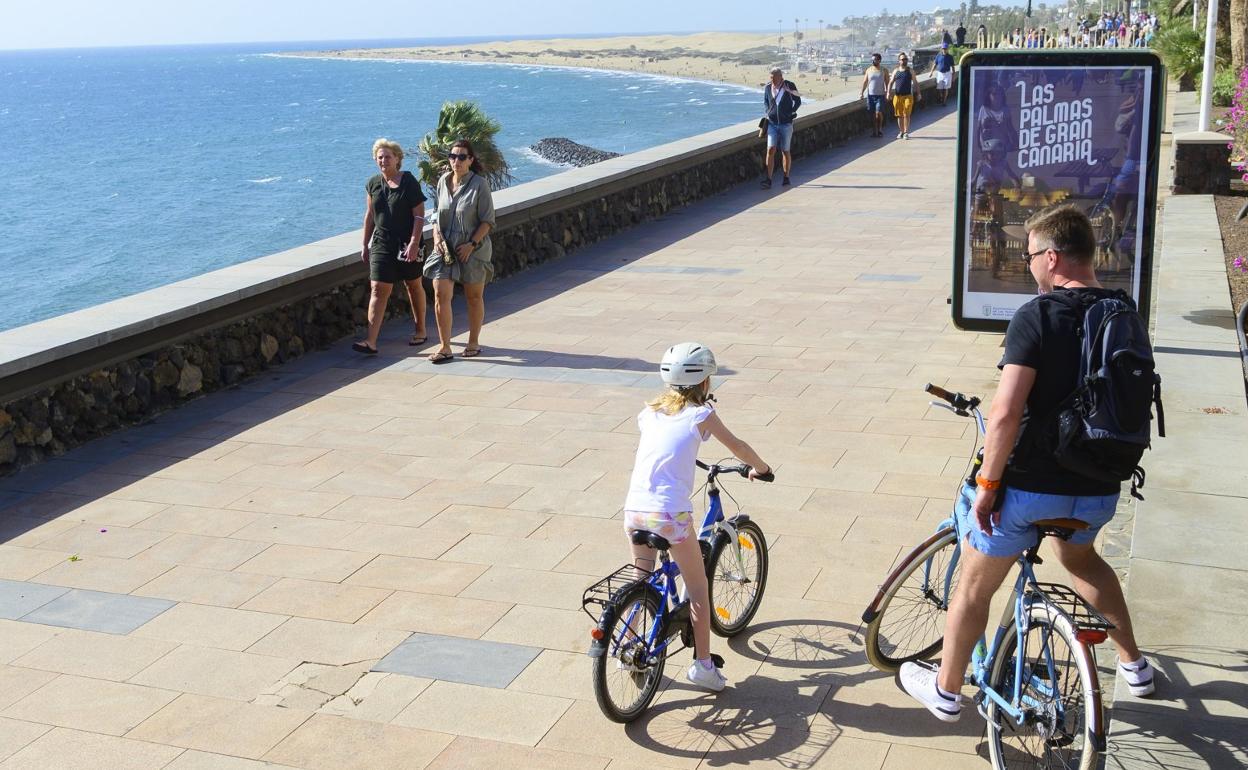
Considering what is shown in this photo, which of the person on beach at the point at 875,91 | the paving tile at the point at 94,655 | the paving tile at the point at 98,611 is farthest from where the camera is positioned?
the person on beach at the point at 875,91

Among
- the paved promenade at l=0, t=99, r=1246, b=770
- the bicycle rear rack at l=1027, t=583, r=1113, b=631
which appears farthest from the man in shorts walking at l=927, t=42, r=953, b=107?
the bicycle rear rack at l=1027, t=583, r=1113, b=631

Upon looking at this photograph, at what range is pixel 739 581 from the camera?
5520mm

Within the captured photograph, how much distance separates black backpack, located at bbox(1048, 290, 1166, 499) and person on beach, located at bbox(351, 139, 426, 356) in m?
7.09

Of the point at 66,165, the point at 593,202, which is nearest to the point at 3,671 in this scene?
the point at 593,202

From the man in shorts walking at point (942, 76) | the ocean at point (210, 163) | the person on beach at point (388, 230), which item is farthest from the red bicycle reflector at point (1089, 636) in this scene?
the ocean at point (210, 163)

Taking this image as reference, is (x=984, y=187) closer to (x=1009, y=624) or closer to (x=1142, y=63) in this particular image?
(x=1142, y=63)

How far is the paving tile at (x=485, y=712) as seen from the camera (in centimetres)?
486

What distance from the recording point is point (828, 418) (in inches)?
338

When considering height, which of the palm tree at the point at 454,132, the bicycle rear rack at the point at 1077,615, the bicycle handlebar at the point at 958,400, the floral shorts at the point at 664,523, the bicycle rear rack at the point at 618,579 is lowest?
the palm tree at the point at 454,132

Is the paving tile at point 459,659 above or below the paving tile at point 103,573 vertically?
below

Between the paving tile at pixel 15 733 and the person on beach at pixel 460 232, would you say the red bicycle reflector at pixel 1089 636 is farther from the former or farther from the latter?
the person on beach at pixel 460 232

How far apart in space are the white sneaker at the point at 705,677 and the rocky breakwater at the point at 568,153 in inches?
3059

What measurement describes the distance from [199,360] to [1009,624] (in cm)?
694

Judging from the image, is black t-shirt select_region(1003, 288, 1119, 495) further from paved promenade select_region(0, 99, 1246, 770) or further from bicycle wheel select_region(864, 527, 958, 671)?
paved promenade select_region(0, 99, 1246, 770)
